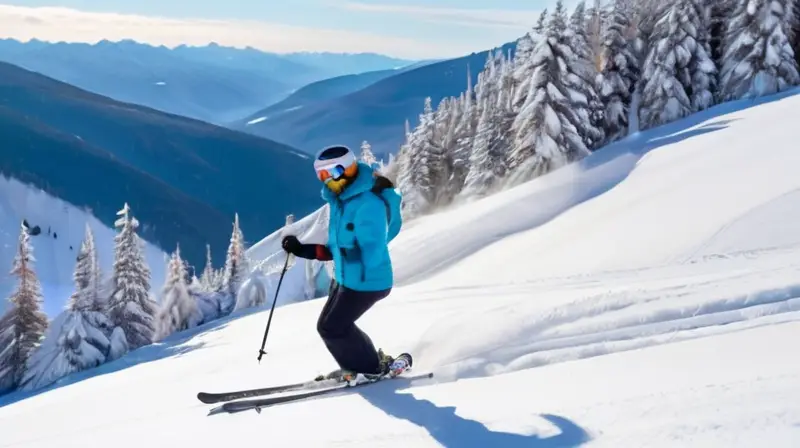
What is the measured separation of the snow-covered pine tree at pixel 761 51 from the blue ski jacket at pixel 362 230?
29.5 meters

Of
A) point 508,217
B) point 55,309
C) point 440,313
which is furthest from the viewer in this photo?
point 55,309

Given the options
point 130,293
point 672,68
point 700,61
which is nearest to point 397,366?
point 130,293

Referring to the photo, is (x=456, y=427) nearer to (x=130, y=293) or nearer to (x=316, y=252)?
(x=316, y=252)

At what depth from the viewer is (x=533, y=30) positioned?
31.9 meters

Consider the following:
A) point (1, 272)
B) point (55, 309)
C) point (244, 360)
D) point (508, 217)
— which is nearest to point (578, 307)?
point (244, 360)

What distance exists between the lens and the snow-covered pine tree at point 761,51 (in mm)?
28938

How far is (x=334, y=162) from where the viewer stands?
5.39 metres

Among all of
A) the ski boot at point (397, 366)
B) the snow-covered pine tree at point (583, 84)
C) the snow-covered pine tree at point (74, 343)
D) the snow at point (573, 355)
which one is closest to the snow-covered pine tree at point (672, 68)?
the snow-covered pine tree at point (583, 84)

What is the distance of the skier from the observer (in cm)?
541

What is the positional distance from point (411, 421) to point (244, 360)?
4.33 meters

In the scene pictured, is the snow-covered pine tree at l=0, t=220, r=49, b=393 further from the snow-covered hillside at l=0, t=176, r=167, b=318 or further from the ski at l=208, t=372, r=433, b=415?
the snow-covered hillside at l=0, t=176, r=167, b=318

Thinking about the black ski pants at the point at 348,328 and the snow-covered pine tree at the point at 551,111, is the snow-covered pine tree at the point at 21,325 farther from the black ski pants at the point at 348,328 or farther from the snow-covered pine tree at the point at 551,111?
the black ski pants at the point at 348,328

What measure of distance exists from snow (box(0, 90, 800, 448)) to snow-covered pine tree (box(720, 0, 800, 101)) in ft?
62.7

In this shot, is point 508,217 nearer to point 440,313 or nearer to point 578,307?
point 440,313
